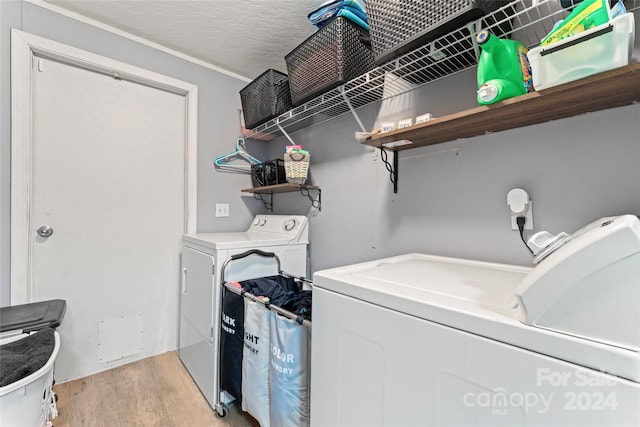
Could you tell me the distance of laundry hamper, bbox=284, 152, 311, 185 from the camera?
1.82 meters

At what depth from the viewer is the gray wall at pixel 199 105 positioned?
153cm

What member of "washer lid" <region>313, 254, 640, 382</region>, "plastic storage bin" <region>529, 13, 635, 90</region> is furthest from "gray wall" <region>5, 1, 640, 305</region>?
"plastic storage bin" <region>529, 13, 635, 90</region>

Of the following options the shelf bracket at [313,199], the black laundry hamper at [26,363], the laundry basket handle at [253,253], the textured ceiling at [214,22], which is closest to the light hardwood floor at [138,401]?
the black laundry hamper at [26,363]

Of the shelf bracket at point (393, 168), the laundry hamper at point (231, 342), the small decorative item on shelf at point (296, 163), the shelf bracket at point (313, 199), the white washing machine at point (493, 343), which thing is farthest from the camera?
the shelf bracket at point (313, 199)

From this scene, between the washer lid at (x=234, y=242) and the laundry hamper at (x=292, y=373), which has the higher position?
the washer lid at (x=234, y=242)

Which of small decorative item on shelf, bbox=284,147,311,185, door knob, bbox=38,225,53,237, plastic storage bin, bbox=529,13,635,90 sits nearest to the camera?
plastic storage bin, bbox=529,13,635,90

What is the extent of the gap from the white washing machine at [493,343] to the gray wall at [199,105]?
1.76m

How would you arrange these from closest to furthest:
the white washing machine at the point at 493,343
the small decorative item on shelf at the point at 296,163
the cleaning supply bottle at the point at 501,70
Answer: the white washing machine at the point at 493,343
the cleaning supply bottle at the point at 501,70
the small decorative item on shelf at the point at 296,163

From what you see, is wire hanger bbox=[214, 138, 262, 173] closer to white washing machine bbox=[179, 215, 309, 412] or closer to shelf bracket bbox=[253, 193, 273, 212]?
shelf bracket bbox=[253, 193, 273, 212]

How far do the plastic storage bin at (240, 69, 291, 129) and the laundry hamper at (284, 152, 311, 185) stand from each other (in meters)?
0.36

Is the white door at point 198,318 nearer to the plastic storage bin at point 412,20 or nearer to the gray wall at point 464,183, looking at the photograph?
the gray wall at point 464,183

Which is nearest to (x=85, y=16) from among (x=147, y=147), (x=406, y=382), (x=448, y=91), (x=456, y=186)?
(x=147, y=147)

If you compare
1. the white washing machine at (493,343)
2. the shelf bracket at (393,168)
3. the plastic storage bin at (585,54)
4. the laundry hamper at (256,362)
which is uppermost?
the plastic storage bin at (585,54)

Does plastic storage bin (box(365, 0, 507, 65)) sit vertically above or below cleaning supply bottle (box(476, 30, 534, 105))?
above
